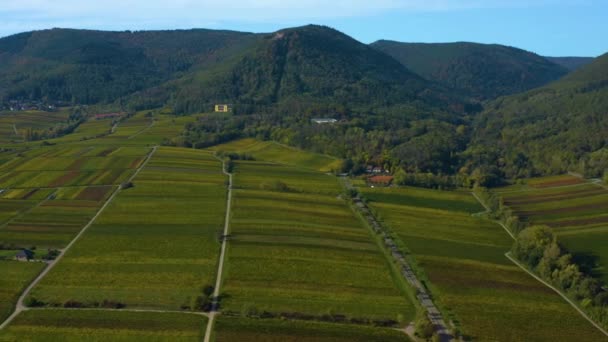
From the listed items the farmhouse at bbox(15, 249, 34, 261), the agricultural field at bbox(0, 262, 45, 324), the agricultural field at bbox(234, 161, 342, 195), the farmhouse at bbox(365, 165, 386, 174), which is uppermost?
the farmhouse at bbox(365, 165, 386, 174)

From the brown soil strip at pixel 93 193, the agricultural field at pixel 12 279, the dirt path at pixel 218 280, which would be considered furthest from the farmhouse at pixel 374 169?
the agricultural field at pixel 12 279

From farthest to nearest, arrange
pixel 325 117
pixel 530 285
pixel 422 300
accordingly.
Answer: pixel 325 117, pixel 530 285, pixel 422 300

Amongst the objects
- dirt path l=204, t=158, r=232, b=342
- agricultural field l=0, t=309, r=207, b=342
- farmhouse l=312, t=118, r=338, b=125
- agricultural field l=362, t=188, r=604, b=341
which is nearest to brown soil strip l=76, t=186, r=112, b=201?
dirt path l=204, t=158, r=232, b=342

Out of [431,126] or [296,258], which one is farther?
[431,126]

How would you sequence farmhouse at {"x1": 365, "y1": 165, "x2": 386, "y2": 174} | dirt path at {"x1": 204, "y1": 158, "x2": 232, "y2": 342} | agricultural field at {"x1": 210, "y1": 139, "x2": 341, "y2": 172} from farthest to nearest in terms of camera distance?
agricultural field at {"x1": 210, "y1": 139, "x2": 341, "y2": 172} < farmhouse at {"x1": 365, "y1": 165, "x2": 386, "y2": 174} < dirt path at {"x1": 204, "y1": 158, "x2": 232, "y2": 342}

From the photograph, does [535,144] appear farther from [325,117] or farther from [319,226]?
[319,226]

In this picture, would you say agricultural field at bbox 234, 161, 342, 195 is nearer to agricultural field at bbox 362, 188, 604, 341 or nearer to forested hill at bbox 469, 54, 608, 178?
agricultural field at bbox 362, 188, 604, 341

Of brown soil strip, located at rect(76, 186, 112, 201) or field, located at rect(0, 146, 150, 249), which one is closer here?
field, located at rect(0, 146, 150, 249)

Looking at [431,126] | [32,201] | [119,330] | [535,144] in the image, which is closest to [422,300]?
[119,330]
